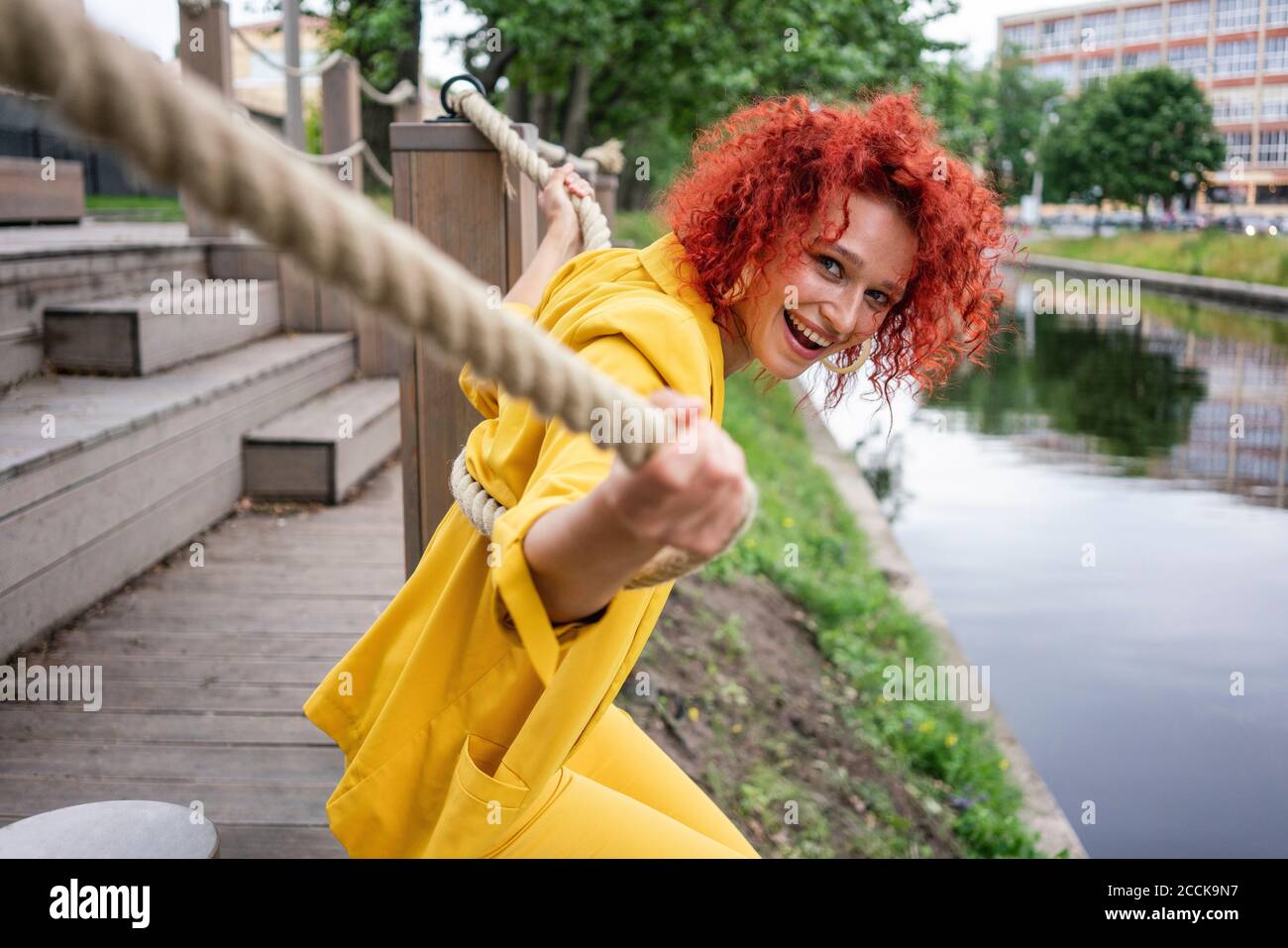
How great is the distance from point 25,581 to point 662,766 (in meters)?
2.07

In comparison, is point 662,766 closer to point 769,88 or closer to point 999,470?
point 999,470

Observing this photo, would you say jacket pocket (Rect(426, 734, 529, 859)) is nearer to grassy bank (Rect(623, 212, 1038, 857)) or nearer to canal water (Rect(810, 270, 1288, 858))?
canal water (Rect(810, 270, 1288, 858))

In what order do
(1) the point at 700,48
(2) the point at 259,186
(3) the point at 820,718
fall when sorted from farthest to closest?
1. (1) the point at 700,48
2. (3) the point at 820,718
3. (2) the point at 259,186

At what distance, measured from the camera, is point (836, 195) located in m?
1.74

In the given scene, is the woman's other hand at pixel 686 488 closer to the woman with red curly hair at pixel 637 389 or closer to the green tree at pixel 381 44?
the woman with red curly hair at pixel 637 389

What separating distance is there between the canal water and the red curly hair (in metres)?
0.50

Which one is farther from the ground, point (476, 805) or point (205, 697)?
point (476, 805)

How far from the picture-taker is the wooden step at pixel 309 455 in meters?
4.88

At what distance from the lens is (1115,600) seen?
801 cm

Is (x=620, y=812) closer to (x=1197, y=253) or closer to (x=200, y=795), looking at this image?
(x=200, y=795)

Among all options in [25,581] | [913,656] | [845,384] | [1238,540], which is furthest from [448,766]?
[1238,540]

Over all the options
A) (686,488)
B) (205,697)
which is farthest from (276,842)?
(686,488)

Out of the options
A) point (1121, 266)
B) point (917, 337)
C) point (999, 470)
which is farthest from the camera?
point (1121, 266)

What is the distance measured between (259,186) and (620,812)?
131 centimetres
